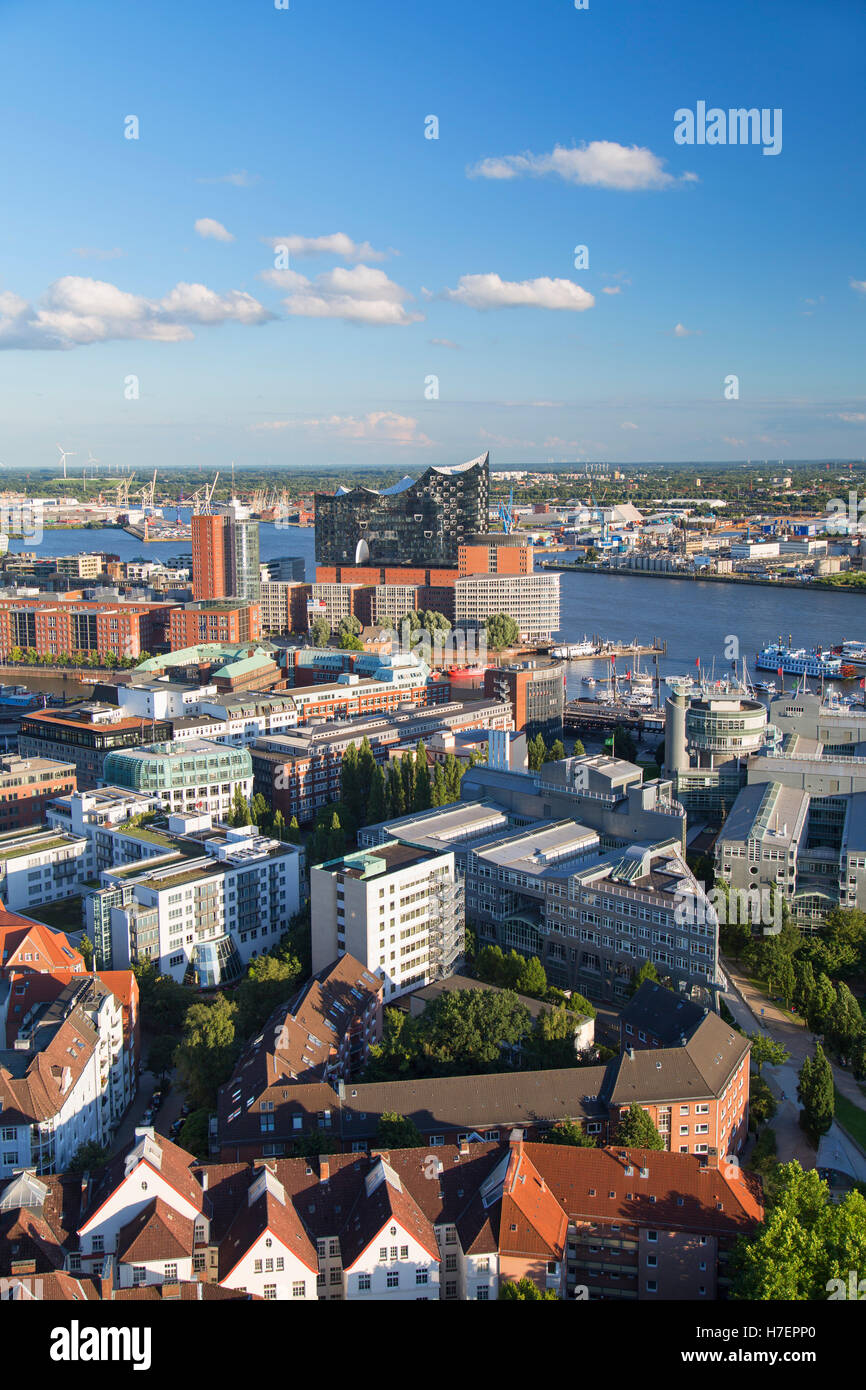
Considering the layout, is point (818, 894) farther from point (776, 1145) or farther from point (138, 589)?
point (138, 589)

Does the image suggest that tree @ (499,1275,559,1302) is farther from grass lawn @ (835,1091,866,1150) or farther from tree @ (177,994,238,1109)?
grass lawn @ (835,1091,866,1150)

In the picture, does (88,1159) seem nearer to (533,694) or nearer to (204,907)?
(204,907)

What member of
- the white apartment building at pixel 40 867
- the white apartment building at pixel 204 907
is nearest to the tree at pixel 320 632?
the white apartment building at pixel 40 867

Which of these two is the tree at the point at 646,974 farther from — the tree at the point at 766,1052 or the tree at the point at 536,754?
the tree at the point at 536,754

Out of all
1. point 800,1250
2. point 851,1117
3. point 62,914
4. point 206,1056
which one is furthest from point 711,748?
point 800,1250

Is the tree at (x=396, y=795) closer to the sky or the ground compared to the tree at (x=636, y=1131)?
closer to the sky
